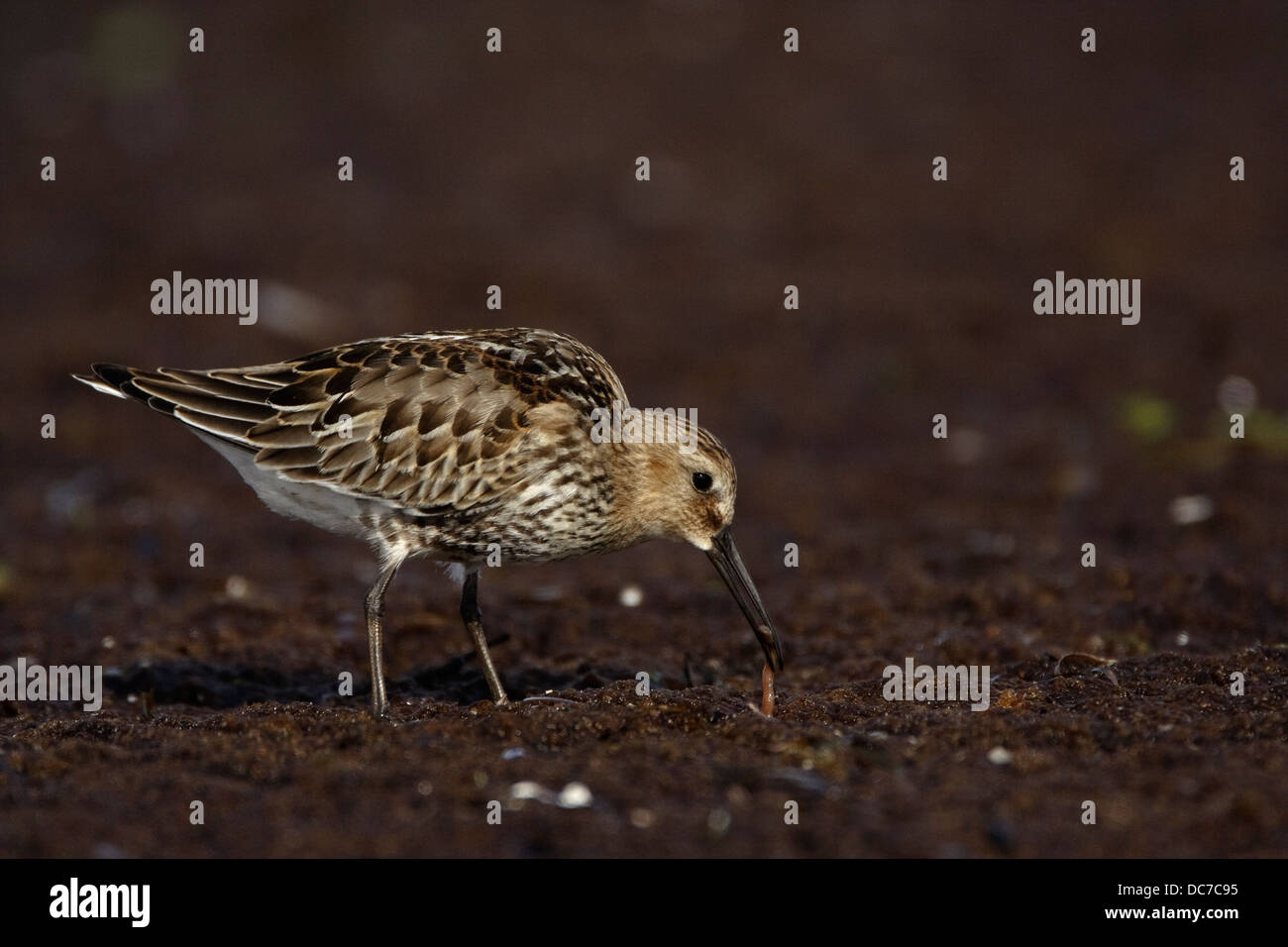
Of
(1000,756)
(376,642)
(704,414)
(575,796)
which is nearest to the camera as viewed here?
(575,796)

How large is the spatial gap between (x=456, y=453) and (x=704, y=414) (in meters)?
7.93

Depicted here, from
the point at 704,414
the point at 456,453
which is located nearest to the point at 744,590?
the point at 456,453

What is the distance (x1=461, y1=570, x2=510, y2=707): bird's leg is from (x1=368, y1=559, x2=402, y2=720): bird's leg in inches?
24.1

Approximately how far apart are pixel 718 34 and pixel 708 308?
7892 millimetres

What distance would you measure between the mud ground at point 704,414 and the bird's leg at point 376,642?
317 mm

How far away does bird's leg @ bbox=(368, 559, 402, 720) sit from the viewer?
27.8ft

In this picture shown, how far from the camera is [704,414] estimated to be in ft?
54.6

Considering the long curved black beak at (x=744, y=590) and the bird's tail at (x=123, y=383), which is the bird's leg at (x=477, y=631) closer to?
the long curved black beak at (x=744, y=590)

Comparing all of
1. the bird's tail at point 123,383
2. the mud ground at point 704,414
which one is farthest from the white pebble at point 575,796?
the bird's tail at point 123,383

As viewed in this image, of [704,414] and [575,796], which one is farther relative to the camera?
[704,414]

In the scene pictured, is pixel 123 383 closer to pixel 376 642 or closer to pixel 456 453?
pixel 456 453
